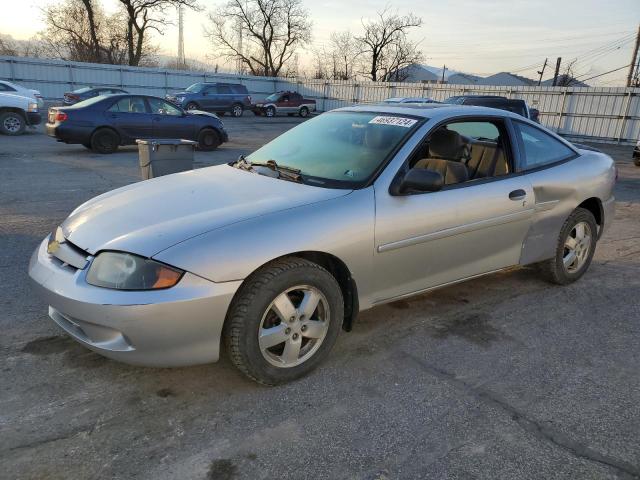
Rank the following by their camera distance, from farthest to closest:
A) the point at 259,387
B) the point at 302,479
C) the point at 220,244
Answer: the point at 259,387
the point at 220,244
the point at 302,479

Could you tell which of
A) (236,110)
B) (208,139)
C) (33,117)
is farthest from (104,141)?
(236,110)

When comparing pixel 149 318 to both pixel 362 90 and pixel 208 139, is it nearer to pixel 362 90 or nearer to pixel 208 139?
pixel 208 139

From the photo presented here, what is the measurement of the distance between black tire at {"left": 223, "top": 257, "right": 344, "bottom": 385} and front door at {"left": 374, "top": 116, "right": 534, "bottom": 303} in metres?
0.51

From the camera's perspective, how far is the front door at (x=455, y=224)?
3236 mm

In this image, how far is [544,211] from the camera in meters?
4.17

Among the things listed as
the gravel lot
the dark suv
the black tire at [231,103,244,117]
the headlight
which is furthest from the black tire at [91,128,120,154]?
the black tire at [231,103,244,117]

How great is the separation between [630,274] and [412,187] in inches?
127

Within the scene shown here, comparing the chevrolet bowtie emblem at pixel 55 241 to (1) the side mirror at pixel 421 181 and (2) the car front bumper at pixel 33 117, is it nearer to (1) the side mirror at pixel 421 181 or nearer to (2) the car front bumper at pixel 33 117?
(1) the side mirror at pixel 421 181

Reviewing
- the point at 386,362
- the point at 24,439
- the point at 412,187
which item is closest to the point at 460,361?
the point at 386,362

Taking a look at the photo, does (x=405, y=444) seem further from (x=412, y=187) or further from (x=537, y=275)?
(x=537, y=275)

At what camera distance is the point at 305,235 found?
111 inches

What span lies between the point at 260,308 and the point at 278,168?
1.29 m

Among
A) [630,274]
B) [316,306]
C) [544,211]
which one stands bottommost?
[630,274]

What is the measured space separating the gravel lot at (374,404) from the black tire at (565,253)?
14.3 inches
